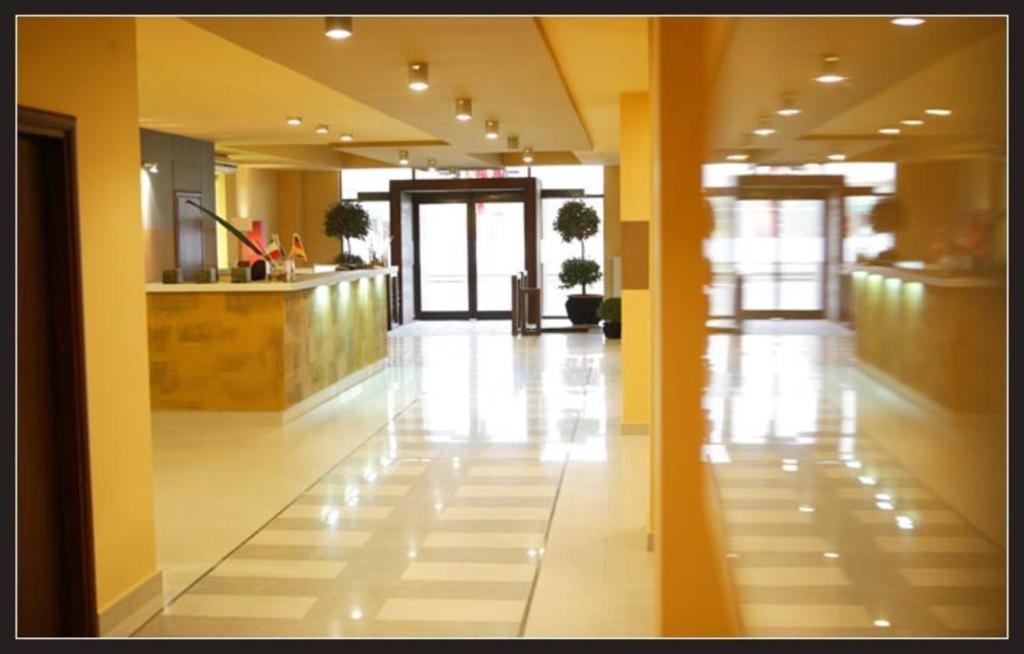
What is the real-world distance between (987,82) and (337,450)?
17.6 feet

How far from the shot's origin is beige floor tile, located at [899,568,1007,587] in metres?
4.45

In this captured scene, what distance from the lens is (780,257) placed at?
1228 centimetres

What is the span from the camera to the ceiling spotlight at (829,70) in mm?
5250

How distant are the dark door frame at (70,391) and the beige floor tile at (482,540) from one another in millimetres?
1929

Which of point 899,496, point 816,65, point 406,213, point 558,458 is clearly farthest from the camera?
point 406,213

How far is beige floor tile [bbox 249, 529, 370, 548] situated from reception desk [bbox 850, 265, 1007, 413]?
303 cm

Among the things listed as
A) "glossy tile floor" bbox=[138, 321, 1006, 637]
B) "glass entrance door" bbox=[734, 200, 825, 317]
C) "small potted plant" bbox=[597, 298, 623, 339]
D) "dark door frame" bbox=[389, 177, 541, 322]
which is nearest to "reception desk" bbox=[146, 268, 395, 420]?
"glossy tile floor" bbox=[138, 321, 1006, 637]

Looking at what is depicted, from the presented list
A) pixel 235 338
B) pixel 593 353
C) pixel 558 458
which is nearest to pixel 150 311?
pixel 235 338

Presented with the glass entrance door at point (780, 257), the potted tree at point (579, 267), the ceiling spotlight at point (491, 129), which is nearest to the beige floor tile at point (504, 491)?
the ceiling spotlight at point (491, 129)

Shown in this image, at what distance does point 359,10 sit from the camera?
3.20 meters

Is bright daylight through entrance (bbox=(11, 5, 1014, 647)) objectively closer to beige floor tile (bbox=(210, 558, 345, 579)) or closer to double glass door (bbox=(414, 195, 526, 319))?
beige floor tile (bbox=(210, 558, 345, 579))

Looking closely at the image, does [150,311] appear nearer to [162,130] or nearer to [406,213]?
[162,130]

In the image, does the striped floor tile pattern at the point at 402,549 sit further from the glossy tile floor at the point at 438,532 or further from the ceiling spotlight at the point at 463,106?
the ceiling spotlight at the point at 463,106

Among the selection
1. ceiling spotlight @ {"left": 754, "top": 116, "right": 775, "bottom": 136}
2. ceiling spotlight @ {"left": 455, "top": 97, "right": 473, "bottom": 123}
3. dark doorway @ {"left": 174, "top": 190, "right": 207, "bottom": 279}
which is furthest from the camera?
dark doorway @ {"left": 174, "top": 190, "right": 207, "bottom": 279}
